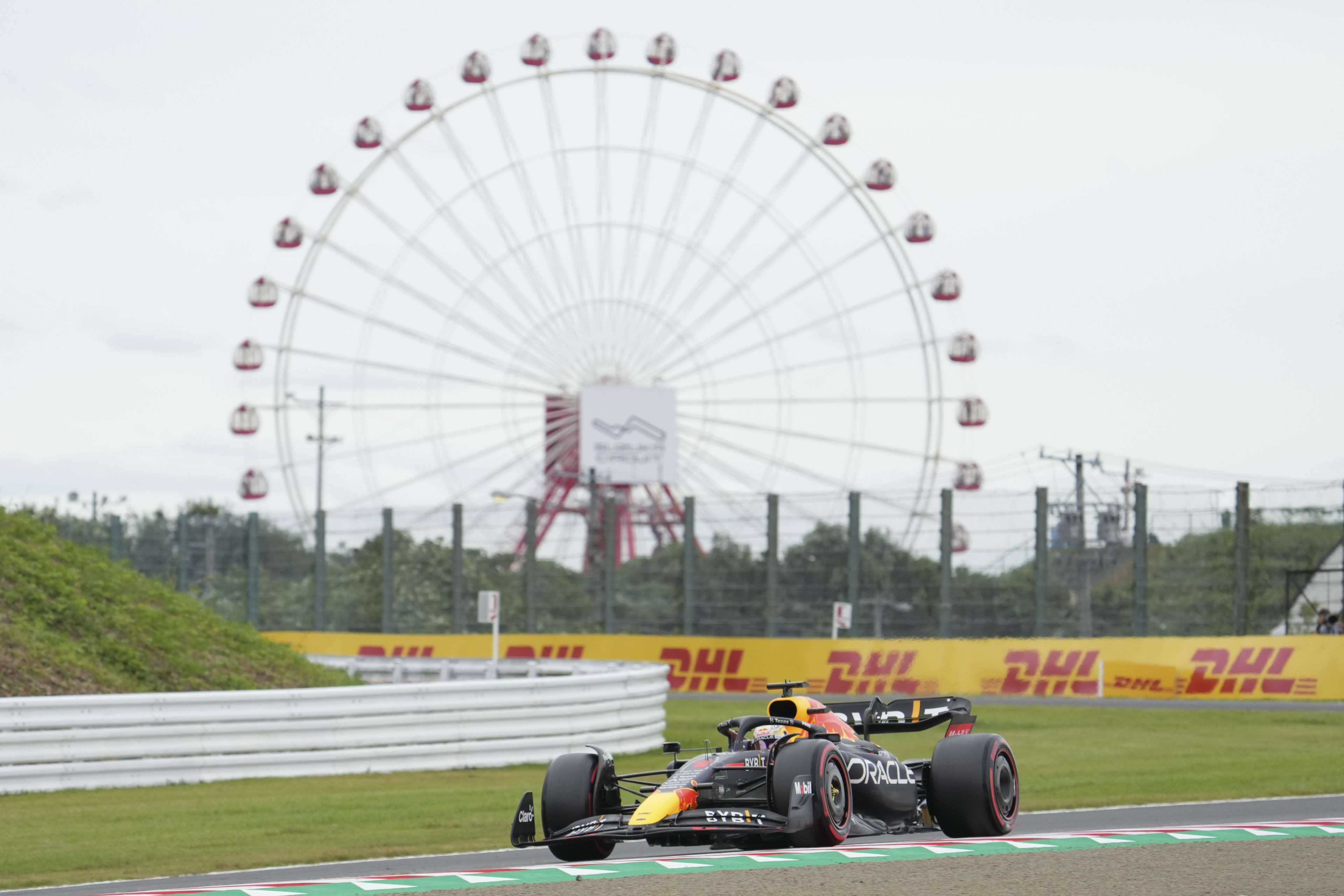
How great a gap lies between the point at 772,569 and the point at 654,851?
2318cm

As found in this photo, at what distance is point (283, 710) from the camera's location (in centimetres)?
1684

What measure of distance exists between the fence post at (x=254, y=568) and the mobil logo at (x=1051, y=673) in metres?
18.7

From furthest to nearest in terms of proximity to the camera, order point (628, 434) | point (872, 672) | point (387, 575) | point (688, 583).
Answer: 1. point (628, 434)
2. point (387, 575)
3. point (688, 583)
4. point (872, 672)

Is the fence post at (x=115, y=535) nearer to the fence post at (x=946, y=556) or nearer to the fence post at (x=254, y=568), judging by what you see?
the fence post at (x=254, y=568)

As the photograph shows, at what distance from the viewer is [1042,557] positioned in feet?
103

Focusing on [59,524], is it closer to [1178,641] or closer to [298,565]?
[298,565]

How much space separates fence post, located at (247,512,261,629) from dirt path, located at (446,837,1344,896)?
108 ft

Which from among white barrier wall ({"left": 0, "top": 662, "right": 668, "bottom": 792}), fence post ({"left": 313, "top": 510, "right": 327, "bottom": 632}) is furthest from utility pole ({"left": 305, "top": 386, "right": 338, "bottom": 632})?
white barrier wall ({"left": 0, "top": 662, "right": 668, "bottom": 792})

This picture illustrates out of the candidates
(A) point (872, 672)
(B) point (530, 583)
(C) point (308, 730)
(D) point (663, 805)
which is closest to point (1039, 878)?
(D) point (663, 805)

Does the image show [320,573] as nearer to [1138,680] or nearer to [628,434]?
[628,434]

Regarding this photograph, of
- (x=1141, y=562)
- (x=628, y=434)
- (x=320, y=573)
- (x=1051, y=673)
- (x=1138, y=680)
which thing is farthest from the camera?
(x=628, y=434)

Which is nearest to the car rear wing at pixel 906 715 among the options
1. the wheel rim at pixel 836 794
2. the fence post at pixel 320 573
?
the wheel rim at pixel 836 794

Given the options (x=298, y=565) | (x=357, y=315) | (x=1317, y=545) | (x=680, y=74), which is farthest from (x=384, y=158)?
(x=1317, y=545)

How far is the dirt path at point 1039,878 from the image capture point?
8.52m
